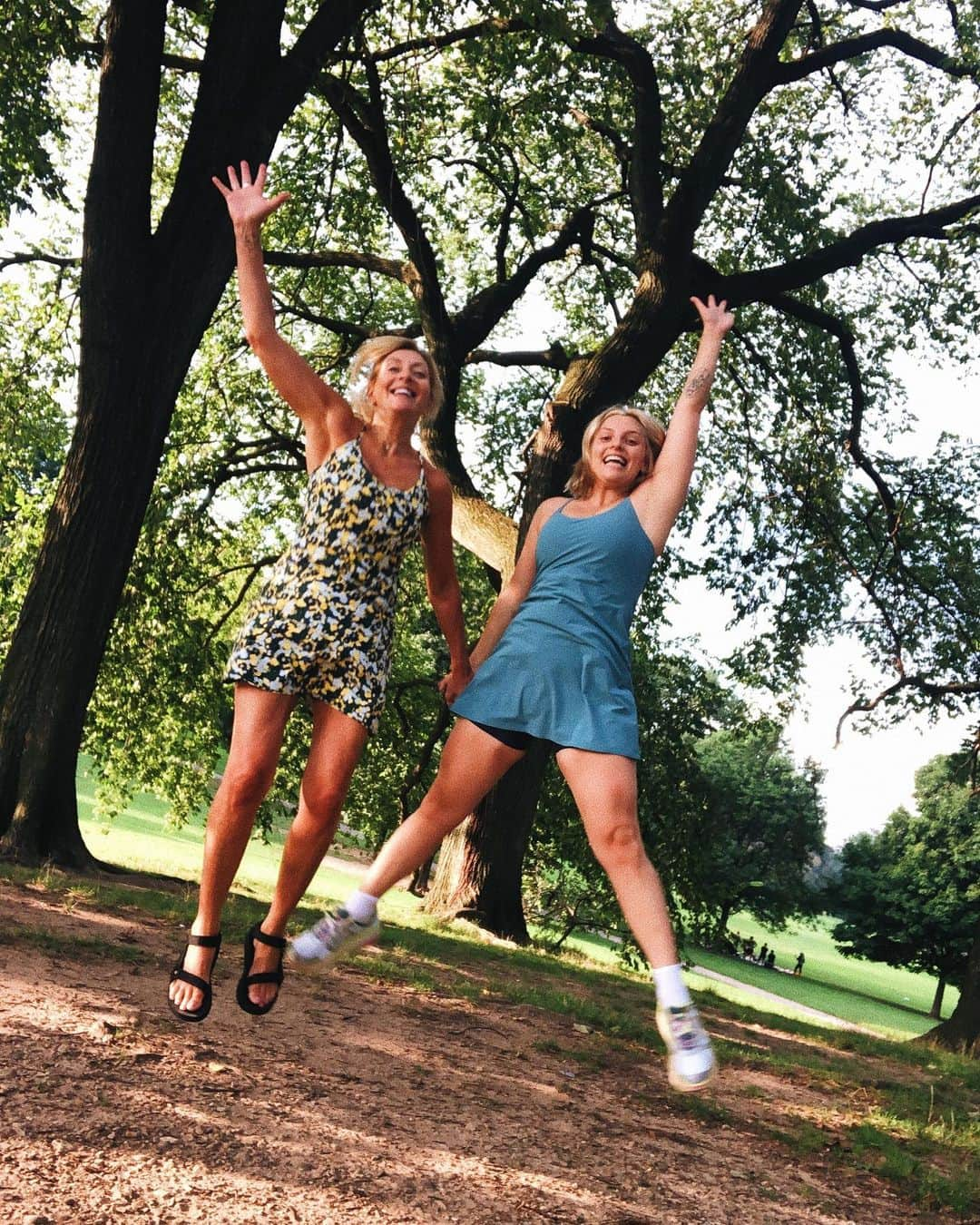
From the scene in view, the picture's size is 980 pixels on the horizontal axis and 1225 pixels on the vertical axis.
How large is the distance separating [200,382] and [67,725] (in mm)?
10110

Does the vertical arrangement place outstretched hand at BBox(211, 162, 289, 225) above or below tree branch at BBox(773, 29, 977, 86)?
below

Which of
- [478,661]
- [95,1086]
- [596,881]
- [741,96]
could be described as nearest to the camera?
[478,661]

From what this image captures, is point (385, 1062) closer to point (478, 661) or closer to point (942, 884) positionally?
point (478, 661)

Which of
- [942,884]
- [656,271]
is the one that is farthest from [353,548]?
[942,884]

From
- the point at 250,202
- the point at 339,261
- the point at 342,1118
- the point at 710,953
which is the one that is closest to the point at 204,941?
the point at 342,1118

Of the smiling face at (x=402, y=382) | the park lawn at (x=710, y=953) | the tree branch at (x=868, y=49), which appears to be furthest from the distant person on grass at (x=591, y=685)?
the tree branch at (x=868, y=49)

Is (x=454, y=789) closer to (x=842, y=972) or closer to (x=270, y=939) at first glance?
(x=270, y=939)

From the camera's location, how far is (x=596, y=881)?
18938 mm

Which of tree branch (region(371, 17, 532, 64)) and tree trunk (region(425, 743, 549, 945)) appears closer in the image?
tree branch (region(371, 17, 532, 64))

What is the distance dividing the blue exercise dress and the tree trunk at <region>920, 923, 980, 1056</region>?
12.4 metres

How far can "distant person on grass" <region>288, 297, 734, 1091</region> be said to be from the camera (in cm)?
388

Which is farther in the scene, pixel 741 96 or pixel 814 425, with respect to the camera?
pixel 814 425

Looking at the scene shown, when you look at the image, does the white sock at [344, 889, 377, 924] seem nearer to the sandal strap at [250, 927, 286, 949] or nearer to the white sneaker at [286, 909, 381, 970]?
the white sneaker at [286, 909, 381, 970]

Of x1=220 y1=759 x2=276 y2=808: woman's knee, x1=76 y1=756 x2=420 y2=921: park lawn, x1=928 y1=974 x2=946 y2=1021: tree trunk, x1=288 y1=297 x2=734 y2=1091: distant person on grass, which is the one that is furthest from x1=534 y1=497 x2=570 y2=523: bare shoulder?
x1=928 y1=974 x2=946 y2=1021: tree trunk
